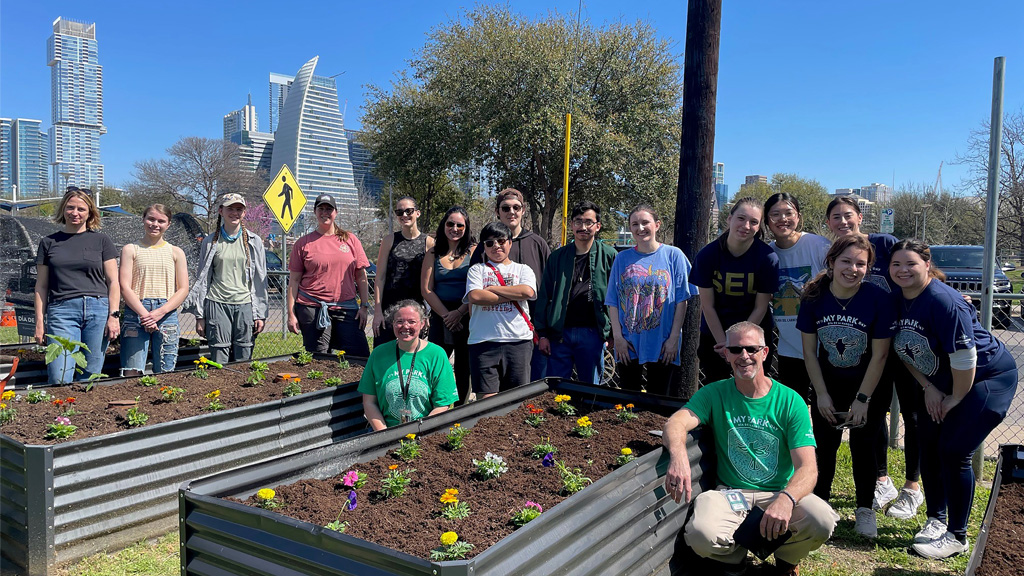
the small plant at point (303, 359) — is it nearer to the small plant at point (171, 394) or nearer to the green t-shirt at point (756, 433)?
Result: the small plant at point (171, 394)

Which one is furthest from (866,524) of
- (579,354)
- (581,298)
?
(581,298)

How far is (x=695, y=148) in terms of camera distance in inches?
189

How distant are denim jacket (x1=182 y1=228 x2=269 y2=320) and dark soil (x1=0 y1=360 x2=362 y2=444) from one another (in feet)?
2.04

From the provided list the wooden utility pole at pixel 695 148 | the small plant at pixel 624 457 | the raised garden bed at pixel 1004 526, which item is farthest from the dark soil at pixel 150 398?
the raised garden bed at pixel 1004 526

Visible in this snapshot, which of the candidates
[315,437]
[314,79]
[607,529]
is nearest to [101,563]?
[315,437]

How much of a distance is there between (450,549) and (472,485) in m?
0.76

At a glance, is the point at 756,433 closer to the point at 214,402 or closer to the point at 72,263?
the point at 214,402

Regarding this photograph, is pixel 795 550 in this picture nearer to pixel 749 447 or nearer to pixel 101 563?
pixel 749 447

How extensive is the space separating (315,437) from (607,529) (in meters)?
2.47

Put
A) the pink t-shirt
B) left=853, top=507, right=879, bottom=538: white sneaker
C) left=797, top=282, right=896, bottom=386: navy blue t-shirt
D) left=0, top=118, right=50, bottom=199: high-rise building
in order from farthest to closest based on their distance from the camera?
left=0, top=118, right=50, bottom=199: high-rise building < the pink t-shirt < left=853, top=507, right=879, bottom=538: white sneaker < left=797, top=282, right=896, bottom=386: navy blue t-shirt

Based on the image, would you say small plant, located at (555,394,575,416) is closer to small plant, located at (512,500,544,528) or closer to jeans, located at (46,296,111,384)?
small plant, located at (512,500,544,528)

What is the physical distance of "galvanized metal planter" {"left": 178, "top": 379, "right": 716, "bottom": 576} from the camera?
2.13 meters

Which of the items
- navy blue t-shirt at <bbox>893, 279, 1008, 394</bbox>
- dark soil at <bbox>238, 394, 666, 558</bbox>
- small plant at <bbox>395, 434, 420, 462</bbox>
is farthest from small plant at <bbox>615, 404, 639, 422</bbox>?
navy blue t-shirt at <bbox>893, 279, 1008, 394</bbox>

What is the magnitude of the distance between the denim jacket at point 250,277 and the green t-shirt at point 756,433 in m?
3.94
